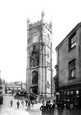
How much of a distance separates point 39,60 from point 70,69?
43488 millimetres

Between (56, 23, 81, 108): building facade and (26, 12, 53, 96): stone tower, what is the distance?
39.1 m

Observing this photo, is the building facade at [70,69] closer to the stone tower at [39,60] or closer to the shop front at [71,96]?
the shop front at [71,96]

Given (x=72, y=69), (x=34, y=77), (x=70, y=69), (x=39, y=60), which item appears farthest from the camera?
(x=34, y=77)

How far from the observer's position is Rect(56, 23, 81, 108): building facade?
14.5 meters

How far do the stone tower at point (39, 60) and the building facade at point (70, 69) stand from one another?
39072 millimetres

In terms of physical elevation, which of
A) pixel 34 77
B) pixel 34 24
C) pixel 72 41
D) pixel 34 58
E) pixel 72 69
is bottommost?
pixel 34 77

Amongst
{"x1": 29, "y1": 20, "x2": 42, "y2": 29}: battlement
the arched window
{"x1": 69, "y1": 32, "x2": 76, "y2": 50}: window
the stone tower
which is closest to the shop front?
{"x1": 69, "y1": 32, "x2": 76, "y2": 50}: window

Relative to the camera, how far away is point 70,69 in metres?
16.5

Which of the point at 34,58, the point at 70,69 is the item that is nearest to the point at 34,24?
the point at 34,58

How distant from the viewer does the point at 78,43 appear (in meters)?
14.7

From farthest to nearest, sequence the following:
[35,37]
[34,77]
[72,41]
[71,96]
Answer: [35,37], [34,77], [72,41], [71,96]

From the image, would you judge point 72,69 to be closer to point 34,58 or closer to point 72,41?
point 72,41

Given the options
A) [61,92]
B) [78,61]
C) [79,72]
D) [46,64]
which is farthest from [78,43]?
[46,64]

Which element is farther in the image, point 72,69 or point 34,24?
point 34,24
